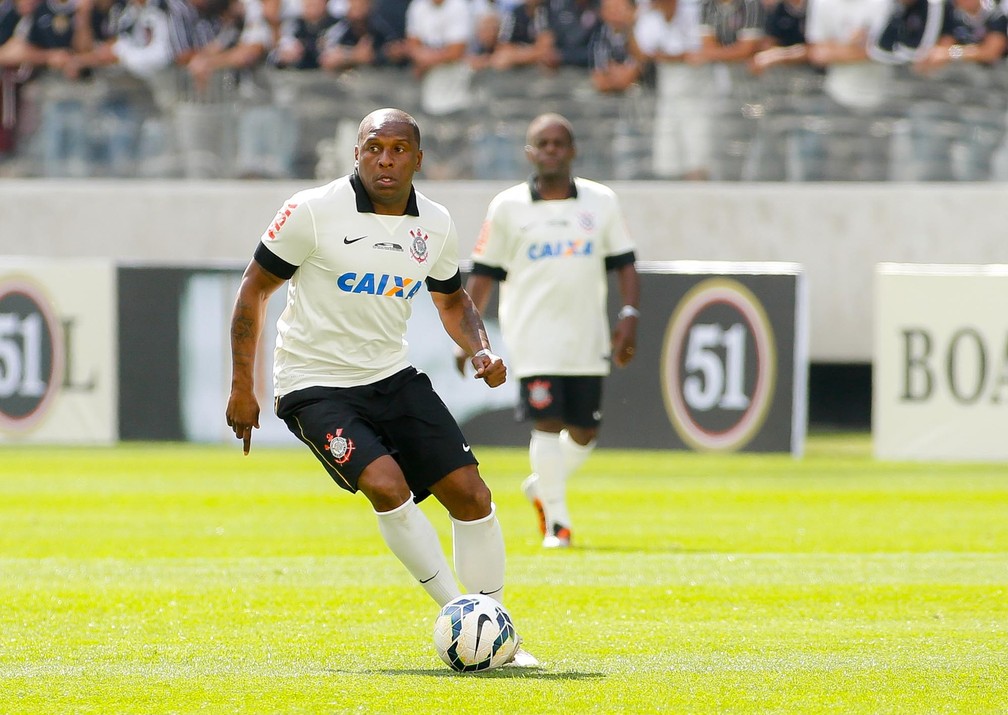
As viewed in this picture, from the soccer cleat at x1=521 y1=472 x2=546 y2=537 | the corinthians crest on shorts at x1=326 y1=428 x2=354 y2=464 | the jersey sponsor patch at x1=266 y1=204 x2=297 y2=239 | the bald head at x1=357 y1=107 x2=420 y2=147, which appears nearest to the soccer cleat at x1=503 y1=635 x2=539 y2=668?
the corinthians crest on shorts at x1=326 y1=428 x2=354 y2=464

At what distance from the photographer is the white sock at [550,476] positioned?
10414mm

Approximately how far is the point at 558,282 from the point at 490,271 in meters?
0.41

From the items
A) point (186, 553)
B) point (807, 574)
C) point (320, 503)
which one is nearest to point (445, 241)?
point (807, 574)

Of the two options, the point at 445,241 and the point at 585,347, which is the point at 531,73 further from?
the point at 445,241

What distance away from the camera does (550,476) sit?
34.2 feet

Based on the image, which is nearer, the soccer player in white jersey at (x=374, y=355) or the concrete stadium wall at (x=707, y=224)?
the soccer player in white jersey at (x=374, y=355)

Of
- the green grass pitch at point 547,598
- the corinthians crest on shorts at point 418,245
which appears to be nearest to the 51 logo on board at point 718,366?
the green grass pitch at point 547,598

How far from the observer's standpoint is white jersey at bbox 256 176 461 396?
670 centimetres

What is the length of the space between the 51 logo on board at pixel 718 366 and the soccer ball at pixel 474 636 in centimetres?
1032

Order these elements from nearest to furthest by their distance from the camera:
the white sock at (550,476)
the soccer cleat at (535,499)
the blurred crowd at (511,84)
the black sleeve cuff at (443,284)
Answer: the black sleeve cuff at (443,284) → the white sock at (550,476) → the soccer cleat at (535,499) → the blurred crowd at (511,84)

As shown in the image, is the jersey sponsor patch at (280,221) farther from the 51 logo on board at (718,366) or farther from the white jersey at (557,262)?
the 51 logo on board at (718,366)

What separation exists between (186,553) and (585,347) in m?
2.62

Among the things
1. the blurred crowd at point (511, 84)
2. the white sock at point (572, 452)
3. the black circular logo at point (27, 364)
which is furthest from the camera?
the blurred crowd at point (511, 84)

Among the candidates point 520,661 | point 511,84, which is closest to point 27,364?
point 511,84
